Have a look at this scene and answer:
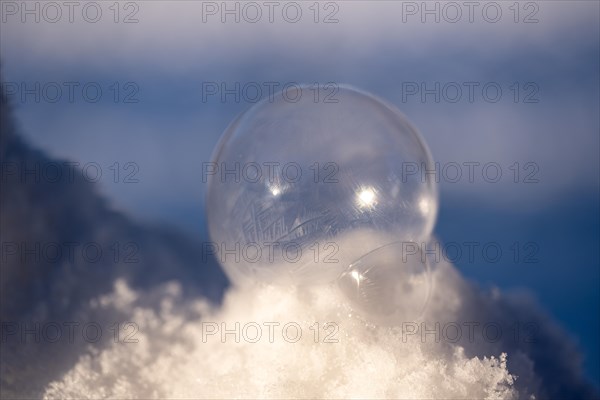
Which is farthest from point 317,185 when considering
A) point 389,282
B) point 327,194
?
point 389,282

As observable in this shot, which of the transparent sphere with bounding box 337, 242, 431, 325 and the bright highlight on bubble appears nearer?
the bright highlight on bubble

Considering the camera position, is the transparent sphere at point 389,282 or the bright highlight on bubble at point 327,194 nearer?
the bright highlight on bubble at point 327,194

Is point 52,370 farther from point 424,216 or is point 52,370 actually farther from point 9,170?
point 424,216

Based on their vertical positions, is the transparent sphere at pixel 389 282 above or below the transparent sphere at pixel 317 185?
below

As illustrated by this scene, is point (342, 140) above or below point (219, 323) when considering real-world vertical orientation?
Answer: above

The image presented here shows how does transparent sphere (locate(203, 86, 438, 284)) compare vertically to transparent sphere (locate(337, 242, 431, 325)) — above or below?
above

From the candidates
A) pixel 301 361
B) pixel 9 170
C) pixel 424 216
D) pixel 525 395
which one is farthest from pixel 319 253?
pixel 9 170
